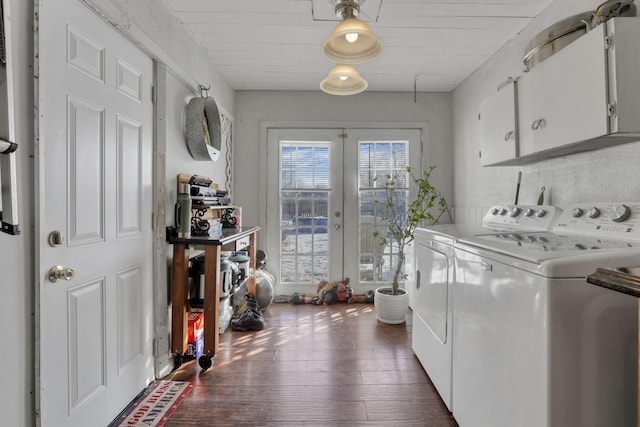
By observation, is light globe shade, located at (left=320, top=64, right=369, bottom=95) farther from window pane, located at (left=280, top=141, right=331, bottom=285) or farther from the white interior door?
window pane, located at (left=280, top=141, right=331, bottom=285)

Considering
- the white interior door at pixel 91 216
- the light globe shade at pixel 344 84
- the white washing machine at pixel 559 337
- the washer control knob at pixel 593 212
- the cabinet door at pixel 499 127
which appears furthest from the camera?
the light globe shade at pixel 344 84

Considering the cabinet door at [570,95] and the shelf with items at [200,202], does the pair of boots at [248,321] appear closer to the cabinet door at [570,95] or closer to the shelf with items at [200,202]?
the shelf with items at [200,202]

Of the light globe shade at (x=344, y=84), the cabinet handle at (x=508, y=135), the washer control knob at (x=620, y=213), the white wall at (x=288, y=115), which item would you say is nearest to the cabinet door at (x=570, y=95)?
the cabinet handle at (x=508, y=135)

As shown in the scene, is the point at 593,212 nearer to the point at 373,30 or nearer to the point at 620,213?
the point at 620,213

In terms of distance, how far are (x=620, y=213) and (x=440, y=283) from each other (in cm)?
81

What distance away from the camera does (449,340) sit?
170 cm

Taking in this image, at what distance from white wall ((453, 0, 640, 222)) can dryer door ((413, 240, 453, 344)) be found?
0.83 m

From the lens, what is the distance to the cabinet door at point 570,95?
4.45 ft

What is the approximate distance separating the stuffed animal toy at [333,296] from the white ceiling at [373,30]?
208cm

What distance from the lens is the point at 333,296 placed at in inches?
140

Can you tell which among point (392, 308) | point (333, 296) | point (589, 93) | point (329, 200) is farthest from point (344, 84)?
point (333, 296)

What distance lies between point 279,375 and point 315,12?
228cm

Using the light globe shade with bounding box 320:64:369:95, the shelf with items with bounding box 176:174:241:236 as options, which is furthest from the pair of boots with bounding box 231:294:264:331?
the light globe shade with bounding box 320:64:369:95

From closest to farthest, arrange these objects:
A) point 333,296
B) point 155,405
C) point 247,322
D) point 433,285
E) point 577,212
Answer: point 577,212, point 155,405, point 433,285, point 247,322, point 333,296
